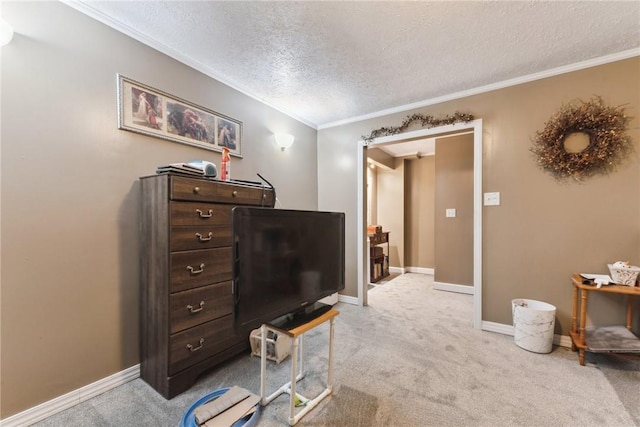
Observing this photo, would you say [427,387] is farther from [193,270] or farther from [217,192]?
[217,192]

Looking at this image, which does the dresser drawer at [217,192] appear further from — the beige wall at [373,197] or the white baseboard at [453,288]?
the beige wall at [373,197]

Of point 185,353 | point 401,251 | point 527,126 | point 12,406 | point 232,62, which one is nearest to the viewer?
point 12,406

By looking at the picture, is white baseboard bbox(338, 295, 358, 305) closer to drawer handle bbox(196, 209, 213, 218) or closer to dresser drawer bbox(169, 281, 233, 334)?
dresser drawer bbox(169, 281, 233, 334)

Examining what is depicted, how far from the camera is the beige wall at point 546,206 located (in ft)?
6.52

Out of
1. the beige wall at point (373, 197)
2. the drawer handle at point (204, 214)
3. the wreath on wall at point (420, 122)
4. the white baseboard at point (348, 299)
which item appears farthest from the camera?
the beige wall at point (373, 197)

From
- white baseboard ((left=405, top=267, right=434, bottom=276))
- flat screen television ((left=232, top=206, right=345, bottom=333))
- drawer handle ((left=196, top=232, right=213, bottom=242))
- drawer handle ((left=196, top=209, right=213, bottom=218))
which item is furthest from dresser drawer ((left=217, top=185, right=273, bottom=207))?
white baseboard ((left=405, top=267, right=434, bottom=276))

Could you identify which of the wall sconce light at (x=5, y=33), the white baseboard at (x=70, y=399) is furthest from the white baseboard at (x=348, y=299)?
the wall sconce light at (x=5, y=33)

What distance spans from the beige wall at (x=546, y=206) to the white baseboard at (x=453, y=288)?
1464mm

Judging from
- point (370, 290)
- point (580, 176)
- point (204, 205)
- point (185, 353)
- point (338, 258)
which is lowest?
point (370, 290)

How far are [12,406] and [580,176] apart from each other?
4107 mm

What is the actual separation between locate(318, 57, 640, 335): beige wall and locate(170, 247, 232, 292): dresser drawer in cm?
246

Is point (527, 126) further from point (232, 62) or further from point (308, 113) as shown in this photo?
point (232, 62)

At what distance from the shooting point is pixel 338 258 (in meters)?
1.69

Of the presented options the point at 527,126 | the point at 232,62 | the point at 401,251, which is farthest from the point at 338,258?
the point at 401,251
